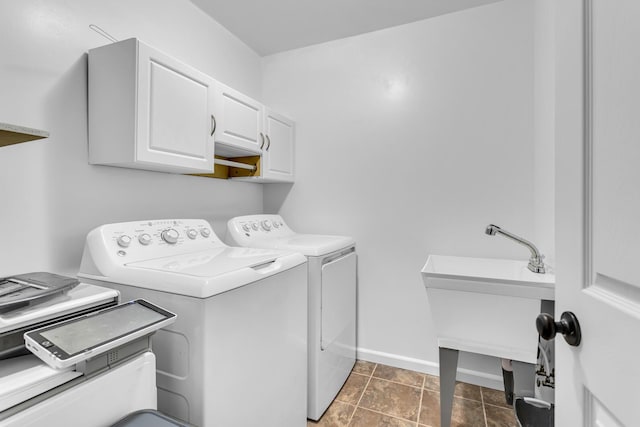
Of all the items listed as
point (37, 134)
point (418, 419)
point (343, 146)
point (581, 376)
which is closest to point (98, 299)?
point (37, 134)

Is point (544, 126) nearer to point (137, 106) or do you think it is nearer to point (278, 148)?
point (278, 148)

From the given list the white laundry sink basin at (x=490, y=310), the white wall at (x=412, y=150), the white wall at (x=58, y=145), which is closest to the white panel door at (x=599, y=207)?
the white laundry sink basin at (x=490, y=310)

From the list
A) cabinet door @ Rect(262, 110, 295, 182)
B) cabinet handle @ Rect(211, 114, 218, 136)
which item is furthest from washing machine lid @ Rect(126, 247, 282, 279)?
cabinet door @ Rect(262, 110, 295, 182)

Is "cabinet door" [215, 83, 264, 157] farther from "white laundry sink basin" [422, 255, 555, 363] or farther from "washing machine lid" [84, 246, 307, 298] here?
"white laundry sink basin" [422, 255, 555, 363]

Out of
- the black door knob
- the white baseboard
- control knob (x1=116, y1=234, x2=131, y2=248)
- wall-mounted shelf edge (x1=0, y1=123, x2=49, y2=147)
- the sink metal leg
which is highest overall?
wall-mounted shelf edge (x1=0, y1=123, x2=49, y2=147)

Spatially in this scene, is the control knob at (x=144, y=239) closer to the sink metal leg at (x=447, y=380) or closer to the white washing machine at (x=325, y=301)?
the white washing machine at (x=325, y=301)

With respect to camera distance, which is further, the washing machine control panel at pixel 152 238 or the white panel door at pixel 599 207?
the washing machine control panel at pixel 152 238

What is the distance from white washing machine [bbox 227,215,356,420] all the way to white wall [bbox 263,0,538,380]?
261 mm

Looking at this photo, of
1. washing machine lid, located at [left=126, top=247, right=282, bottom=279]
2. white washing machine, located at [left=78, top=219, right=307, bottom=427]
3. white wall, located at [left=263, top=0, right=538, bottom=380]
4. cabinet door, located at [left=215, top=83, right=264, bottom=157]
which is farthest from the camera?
white wall, located at [left=263, top=0, right=538, bottom=380]

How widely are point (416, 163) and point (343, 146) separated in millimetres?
615

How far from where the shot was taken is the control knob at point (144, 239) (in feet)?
4.61

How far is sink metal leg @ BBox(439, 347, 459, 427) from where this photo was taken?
152 centimetres

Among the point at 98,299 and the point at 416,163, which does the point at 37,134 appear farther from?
the point at 416,163

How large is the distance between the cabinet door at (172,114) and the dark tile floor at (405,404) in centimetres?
171
